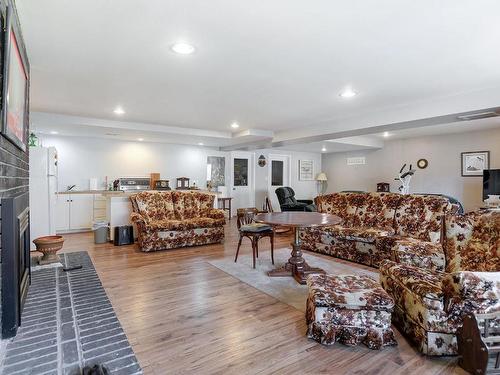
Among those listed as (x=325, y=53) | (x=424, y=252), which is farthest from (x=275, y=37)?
(x=424, y=252)

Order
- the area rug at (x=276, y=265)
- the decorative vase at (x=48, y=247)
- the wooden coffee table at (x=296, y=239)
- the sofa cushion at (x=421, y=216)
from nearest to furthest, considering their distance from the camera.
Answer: the area rug at (x=276, y=265) < the wooden coffee table at (x=296, y=239) < the decorative vase at (x=48, y=247) < the sofa cushion at (x=421, y=216)

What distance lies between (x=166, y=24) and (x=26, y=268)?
254cm

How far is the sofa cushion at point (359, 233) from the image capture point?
4012 mm

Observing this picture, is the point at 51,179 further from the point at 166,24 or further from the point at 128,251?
the point at 166,24

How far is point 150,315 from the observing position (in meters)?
2.49

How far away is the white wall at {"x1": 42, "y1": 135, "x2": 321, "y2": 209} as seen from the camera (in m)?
6.51

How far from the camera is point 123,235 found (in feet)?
16.8

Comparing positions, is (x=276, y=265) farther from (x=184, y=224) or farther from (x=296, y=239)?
(x=184, y=224)

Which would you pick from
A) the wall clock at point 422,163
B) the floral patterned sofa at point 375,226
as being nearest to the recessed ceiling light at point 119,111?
the floral patterned sofa at point 375,226

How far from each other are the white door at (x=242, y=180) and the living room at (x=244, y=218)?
293cm

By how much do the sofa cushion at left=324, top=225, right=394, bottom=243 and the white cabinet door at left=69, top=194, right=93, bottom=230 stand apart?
4905mm

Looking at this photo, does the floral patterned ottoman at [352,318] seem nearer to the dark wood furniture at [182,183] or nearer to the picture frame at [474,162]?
the dark wood furniture at [182,183]

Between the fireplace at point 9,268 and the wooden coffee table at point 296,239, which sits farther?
the wooden coffee table at point 296,239

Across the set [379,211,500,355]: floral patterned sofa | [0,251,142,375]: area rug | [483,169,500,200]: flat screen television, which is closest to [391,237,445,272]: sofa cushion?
[379,211,500,355]: floral patterned sofa
